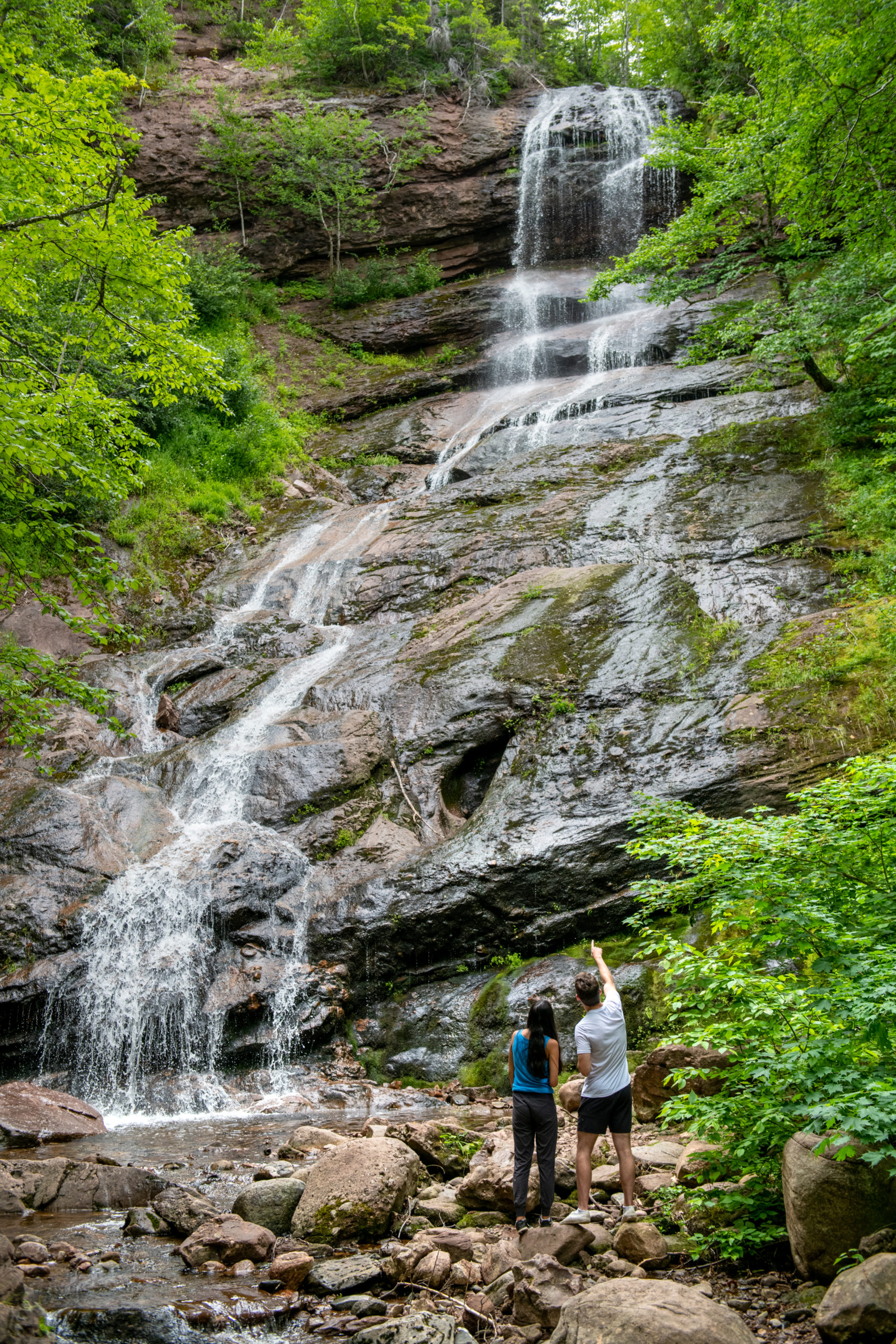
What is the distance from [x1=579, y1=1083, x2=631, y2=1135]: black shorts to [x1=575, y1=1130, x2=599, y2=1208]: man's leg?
5cm

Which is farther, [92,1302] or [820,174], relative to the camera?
[820,174]

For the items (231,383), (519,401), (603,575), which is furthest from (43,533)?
(519,401)

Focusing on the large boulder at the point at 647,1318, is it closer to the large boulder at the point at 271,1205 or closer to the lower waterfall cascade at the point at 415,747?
the large boulder at the point at 271,1205

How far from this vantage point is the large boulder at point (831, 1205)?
3781mm

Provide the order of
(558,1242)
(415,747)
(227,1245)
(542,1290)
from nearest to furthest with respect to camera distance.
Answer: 1. (542,1290)
2. (558,1242)
3. (227,1245)
4. (415,747)

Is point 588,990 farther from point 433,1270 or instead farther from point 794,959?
point 433,1270

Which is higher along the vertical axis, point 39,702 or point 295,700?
point 39,702

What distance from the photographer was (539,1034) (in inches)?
202

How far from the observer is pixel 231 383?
30.6 feet

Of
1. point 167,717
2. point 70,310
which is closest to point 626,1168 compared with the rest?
point 70,310

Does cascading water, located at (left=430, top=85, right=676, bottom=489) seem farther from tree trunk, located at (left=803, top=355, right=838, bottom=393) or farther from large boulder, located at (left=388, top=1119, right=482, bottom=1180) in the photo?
large boulder, located at (left=388, top=1119, right=482, bottom=1180)

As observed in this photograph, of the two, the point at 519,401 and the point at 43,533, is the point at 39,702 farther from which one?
the point at 519,401

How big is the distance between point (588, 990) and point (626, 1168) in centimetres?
103

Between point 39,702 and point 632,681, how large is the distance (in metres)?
7.40
